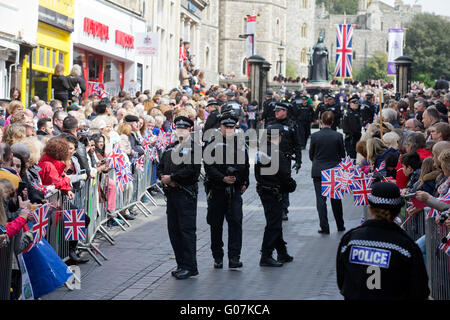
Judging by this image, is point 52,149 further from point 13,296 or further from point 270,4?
point 270,4

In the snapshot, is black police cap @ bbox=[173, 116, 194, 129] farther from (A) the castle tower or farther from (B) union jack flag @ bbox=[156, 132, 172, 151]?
(A) the castle tower

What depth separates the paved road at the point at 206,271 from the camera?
9188mm

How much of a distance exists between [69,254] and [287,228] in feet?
14.8

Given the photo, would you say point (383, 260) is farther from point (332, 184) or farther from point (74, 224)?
point (332, 184)

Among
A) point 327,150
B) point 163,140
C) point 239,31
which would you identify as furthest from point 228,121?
point 239,31

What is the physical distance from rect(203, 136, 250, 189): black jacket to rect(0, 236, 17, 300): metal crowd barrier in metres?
3.39

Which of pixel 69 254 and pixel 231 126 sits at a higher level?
pixel 231 126

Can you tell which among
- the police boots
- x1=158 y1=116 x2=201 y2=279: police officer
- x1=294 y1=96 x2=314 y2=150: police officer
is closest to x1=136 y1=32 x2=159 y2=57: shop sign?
x1=294 y1=96 x2=314 y2=150: police officer

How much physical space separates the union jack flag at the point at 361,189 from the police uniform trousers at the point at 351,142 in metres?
11.1

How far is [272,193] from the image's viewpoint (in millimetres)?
10906

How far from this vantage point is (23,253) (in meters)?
8.33

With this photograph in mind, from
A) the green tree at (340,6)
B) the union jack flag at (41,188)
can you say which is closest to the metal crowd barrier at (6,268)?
the union jack flag at (41,188)

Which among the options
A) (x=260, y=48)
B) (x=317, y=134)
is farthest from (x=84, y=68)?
(x=260, y=48)

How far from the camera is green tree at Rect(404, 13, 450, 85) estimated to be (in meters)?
123
